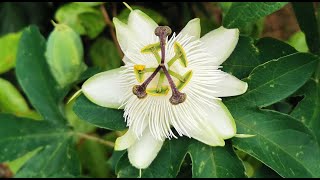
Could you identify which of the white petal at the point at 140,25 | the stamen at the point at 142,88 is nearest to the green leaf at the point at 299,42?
the white petal at the point at 140,25

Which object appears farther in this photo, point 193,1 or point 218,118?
point 193,1

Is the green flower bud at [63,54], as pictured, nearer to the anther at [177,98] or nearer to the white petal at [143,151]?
the white petal at [143,151]

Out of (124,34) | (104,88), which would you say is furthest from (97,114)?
(124,34)

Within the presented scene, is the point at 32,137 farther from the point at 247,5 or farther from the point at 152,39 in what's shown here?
the point at 247,5

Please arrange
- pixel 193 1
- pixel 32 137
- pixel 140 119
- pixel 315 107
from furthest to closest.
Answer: pixel 193 1
pixel 32 137
pixel 315 107
pixel 140 119

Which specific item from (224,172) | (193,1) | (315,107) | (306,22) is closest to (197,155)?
(224,172)

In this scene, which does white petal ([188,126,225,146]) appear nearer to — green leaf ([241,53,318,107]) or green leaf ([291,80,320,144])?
green leaf ([241,53,318,107])

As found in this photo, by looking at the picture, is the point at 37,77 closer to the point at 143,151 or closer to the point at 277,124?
the point at 143,151
